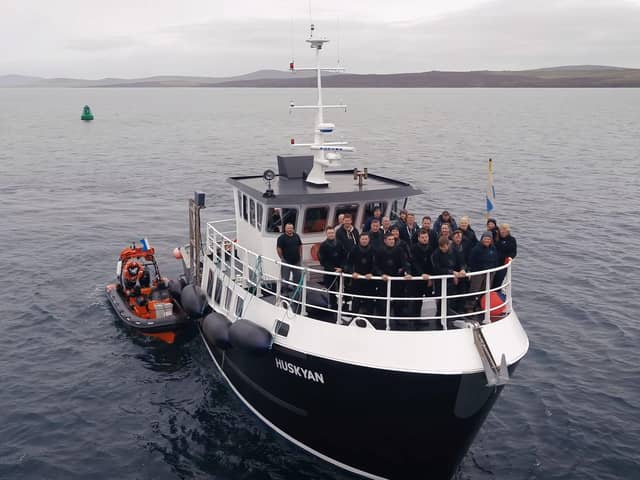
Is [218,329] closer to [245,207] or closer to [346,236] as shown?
[245,207]

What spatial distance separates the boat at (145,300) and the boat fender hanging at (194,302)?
9.48ft

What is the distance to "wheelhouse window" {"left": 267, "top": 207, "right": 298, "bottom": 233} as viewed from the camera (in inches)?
615

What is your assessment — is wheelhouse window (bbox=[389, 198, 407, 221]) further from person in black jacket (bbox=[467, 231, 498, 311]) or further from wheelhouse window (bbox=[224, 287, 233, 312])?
wheelhouse window (bbox=[224, 287, 233, 312])

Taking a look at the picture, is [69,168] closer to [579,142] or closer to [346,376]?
[346,376]

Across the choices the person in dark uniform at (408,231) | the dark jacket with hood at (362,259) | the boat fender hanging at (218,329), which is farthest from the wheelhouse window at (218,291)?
the dark jacket with hood at (362,259)

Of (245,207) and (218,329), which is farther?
(245,207)

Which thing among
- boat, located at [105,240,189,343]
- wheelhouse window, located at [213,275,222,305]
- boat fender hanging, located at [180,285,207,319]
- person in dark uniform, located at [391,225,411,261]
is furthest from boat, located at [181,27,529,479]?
boat, located at [105,240,189,343]

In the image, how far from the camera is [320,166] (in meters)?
16.8

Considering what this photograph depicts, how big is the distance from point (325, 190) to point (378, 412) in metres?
6.79

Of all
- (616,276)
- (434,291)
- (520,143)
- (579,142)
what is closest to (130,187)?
(616,276)

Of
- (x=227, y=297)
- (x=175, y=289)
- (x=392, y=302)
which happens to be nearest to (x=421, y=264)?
(x=392, y=302)

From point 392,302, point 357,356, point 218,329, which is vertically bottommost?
point 218,329

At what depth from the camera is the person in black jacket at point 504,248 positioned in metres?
13.0

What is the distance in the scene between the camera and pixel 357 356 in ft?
37.7
